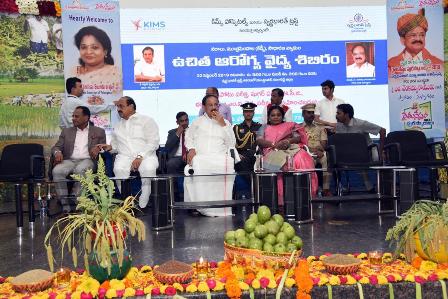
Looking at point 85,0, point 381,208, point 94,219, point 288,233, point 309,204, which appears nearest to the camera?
point 94,219

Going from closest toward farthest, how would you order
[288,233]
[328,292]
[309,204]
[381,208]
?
1. [328,292]
2. [288,233]
3. [309,204]
4. [381,208]

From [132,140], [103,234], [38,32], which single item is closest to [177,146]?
[132,140]

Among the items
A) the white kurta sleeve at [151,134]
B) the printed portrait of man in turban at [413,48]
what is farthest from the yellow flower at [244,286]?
the printed portrait of man in turban at [413,48]

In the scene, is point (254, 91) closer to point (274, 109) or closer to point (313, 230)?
point (274, 109)

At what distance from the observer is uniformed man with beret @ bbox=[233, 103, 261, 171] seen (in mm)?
6879

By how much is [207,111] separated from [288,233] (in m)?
3.56

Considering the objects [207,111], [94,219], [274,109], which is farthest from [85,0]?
[94,219]

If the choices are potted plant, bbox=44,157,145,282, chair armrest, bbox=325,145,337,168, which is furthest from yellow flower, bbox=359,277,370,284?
chair armrest, bbox=325,145,337,168

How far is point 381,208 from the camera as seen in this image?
6172mm

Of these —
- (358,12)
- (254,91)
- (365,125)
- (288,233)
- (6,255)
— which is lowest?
(6,255)

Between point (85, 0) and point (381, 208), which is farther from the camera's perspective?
point (85, 0)

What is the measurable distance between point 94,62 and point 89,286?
5320 mm

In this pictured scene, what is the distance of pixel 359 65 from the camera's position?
809cm

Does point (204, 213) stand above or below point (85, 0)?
below
